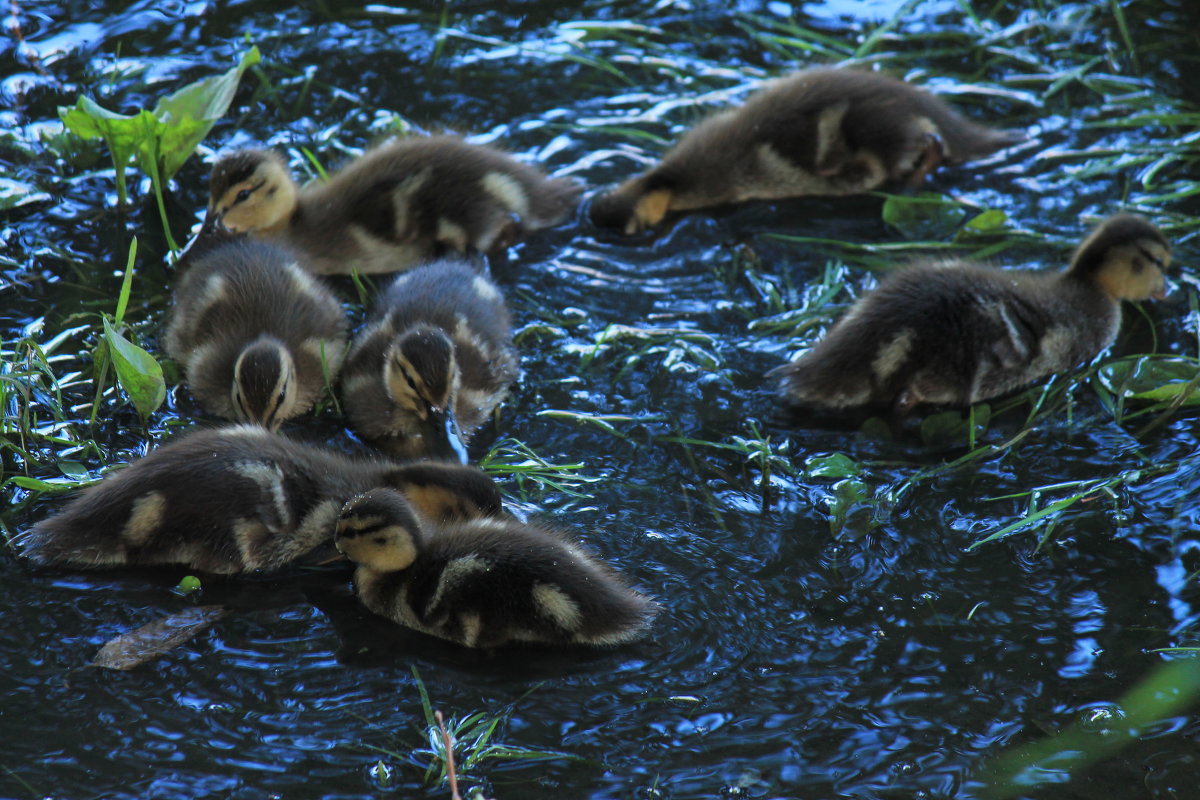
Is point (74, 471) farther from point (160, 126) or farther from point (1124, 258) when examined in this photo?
point (1124, 258)

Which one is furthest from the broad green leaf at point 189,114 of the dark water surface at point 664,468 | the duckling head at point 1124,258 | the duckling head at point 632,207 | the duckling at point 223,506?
the duckling head at point 1124,258

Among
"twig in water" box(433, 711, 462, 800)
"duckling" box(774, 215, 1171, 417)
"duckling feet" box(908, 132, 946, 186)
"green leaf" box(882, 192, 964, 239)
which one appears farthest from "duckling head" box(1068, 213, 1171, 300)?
"twig in water" box(433, 711, 462, 800)

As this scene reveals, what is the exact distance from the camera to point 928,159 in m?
4.43

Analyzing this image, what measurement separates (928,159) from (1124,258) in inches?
36.2

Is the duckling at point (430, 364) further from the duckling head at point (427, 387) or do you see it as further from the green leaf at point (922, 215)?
the green leaf at point (922, 215)

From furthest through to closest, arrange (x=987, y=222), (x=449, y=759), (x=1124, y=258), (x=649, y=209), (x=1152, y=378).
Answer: (x=649, y=209) → (x=987, y=222) → (x=1124, y=258) → (x=1152, y=378) → (x=449, y=759)

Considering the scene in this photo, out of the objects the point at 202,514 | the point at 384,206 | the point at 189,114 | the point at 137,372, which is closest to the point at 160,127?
the point at 189,114

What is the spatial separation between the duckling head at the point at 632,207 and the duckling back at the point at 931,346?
3.11 feet

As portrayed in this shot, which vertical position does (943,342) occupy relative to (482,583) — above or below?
above

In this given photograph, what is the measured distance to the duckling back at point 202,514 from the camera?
276 centimetres

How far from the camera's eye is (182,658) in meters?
2.55

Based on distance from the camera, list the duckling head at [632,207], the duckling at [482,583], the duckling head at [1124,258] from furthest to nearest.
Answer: the duckling head at [632,207], the duckling head at [1124,258], the duckling at [482,583]

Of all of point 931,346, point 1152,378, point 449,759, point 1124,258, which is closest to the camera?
point 449,759

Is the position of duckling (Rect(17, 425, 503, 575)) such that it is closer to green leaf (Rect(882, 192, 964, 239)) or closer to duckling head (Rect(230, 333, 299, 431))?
duckling head (Rect(230, 333, 299, 431))
